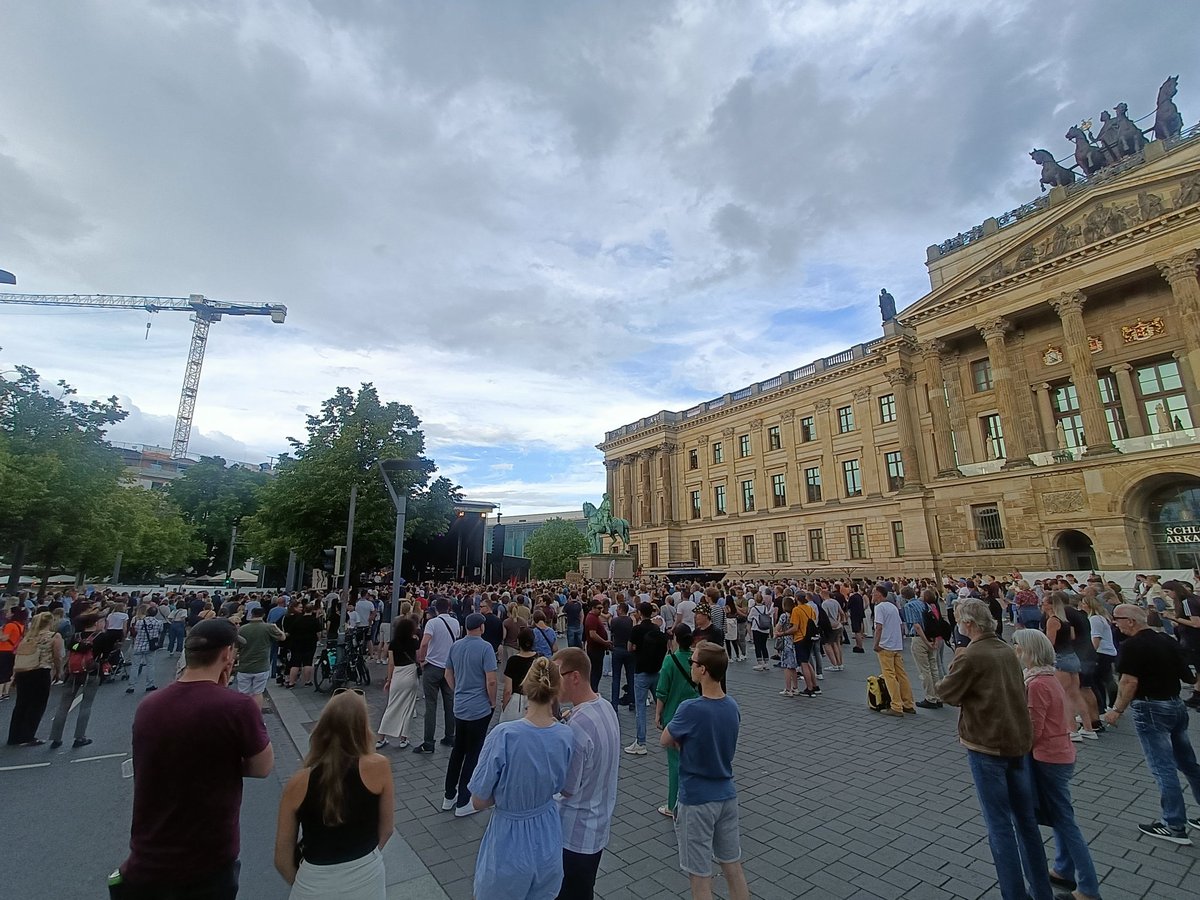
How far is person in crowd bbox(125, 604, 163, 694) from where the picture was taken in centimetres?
1131

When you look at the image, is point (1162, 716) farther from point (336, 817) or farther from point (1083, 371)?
point (1083, 371)

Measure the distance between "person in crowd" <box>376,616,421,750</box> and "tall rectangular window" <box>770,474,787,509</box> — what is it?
42.3 meters

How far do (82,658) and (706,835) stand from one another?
33.1 feet

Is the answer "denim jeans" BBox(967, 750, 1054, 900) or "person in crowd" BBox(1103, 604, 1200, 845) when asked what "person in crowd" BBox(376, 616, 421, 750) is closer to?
"denim jeans" BBox(967, 750, 1054, 900)

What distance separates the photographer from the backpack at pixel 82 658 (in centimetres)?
793

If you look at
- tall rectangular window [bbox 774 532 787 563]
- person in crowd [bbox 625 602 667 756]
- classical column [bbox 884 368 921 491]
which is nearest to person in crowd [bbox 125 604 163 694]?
person in crowd [bbox 625 602 667 756]

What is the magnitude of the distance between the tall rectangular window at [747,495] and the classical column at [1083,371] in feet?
80.5

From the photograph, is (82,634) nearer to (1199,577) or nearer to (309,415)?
(309,415)

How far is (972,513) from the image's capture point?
96.3ft

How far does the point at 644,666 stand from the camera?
7.54 metres

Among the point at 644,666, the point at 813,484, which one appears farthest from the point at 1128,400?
the point at 644,666

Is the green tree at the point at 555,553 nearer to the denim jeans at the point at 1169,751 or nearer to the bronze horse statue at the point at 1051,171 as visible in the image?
the bronze horse statue at the point at 1051,171

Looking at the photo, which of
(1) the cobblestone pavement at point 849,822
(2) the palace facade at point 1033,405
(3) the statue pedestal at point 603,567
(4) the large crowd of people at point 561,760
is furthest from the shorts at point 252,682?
(2) the palace facade at point 1033,405

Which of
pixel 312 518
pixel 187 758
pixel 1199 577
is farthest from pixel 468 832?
pixel 1199 577
